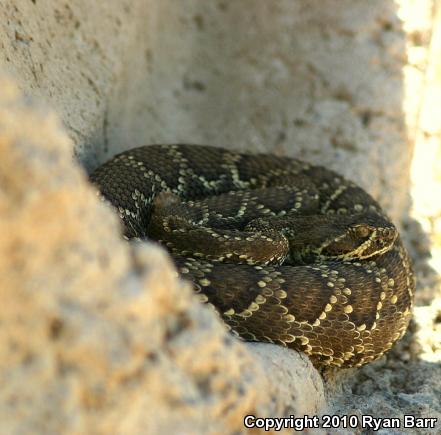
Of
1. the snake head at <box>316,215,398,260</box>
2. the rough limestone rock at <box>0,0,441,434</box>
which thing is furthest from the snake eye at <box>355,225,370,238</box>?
the rough limestone rock at <box>0,0,441,434</box>

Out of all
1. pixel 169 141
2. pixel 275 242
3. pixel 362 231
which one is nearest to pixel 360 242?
pixel 362 231

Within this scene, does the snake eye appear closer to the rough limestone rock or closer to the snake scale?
the snake scale

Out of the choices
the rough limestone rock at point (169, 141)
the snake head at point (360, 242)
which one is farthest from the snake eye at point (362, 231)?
the rough limestone rock at point (169, 141)

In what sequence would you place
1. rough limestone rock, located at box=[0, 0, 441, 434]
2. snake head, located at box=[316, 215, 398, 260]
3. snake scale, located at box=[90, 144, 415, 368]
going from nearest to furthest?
rough limestone rock, located at box=[0, 0, 441, 434] < snake scale, located at box=[90, 144, 415, 368] < snake head, located at box=[316, 215, 398, 260]

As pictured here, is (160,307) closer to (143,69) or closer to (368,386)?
(368,386)

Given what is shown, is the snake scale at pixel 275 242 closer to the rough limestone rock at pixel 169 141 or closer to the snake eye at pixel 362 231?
the snake eye at pixel 362 231

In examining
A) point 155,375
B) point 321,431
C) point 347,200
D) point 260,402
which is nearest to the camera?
point 155,375

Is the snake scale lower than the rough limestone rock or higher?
lower

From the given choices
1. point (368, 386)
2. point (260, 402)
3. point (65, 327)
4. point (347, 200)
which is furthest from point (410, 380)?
point (65, 327)
